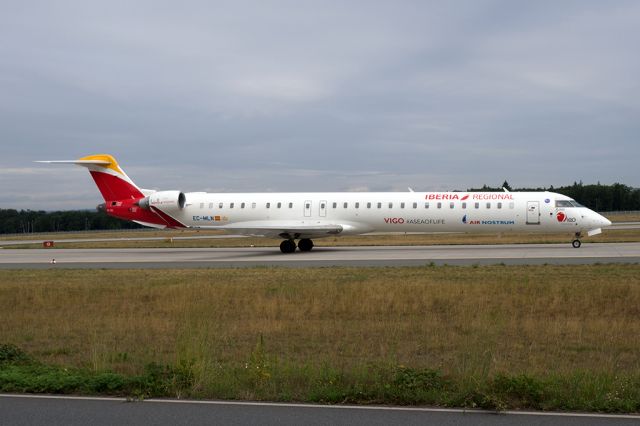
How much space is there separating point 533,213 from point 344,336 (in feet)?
67.5

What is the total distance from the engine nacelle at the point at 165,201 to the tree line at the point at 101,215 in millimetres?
87625

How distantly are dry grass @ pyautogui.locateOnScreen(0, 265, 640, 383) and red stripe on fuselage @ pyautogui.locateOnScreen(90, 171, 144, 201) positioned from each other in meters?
15.7

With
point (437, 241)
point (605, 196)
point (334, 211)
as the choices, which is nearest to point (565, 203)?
point (334, 211)

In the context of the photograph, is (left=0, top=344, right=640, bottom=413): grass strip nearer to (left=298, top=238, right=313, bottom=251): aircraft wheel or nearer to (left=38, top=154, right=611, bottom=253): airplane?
(left=38, top=154, right=611, bottom=253): airplane

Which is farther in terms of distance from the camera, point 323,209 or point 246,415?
point 323,209

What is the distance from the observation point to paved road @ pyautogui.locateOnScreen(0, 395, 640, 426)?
6395mm

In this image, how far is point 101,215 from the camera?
131125mm

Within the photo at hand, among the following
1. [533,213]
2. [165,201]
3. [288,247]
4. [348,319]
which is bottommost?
[348,319]

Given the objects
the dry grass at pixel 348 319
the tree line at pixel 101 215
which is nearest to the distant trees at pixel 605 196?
the tree line at pixel 101 215

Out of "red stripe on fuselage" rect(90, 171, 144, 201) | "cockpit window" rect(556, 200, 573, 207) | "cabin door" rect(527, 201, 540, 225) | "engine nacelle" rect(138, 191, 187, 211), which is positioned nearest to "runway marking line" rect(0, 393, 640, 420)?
"cabin door" rect(527, 201, 540, 225)

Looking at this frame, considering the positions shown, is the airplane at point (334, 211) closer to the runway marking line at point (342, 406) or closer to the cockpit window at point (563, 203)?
the cockpit window at point (563, 203)

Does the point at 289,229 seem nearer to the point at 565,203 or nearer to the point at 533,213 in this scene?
the point at 533,213

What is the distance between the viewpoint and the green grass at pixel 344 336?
749 cm

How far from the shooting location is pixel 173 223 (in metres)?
35.3
